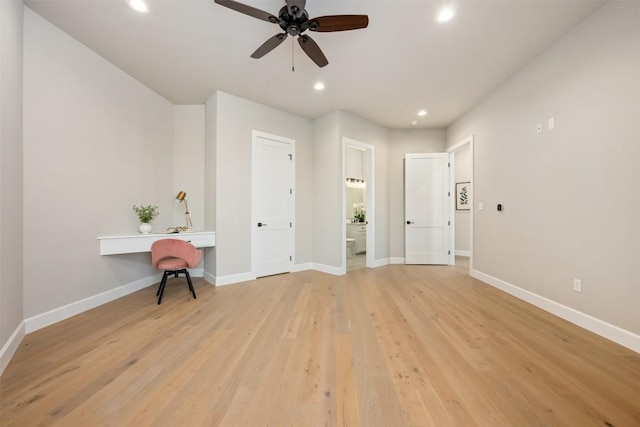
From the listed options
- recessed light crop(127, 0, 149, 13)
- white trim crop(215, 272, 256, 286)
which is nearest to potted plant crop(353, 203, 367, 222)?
white trim crop(215, 272, 256, 286)

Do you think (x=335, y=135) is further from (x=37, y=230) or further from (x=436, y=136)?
(x=37, y=230)

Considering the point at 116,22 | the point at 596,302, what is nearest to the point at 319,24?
the point at 116,22

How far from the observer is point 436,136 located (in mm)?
5461

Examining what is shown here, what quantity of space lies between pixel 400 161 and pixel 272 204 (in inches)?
121

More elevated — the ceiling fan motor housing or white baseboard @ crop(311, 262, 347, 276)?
the ceiling fan motor housing

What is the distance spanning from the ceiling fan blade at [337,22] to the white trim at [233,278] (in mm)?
3388

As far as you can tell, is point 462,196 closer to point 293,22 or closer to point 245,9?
point 293,22

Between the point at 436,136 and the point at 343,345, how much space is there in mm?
5039

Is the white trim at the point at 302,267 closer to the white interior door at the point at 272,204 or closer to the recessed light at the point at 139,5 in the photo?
the white interior door at the point at 272,204

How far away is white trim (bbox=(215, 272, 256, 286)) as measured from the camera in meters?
3.74

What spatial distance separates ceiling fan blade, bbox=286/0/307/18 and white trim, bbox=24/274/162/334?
3.57 m

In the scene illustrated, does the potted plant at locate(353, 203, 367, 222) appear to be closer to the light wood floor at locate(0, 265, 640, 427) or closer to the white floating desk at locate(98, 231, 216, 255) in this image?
the light wood floor at locate(0, 265, 640, 427)

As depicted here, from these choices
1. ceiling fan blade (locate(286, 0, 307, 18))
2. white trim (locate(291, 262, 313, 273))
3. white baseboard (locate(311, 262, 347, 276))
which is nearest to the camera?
ceiling fan blade (locate(286, 0, 307, 18))

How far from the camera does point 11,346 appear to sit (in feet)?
6.21
